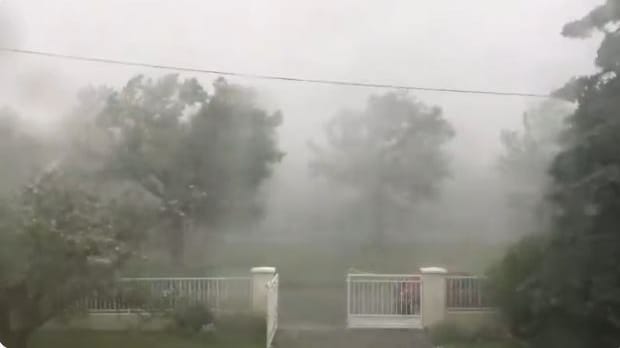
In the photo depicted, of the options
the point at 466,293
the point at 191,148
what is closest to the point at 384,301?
the point at 466,293

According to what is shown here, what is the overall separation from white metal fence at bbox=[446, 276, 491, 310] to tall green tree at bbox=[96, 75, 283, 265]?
0.81 metres

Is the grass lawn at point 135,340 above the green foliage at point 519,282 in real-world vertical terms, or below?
below

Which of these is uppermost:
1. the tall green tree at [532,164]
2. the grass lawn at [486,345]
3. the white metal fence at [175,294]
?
the tall green tree at [532,164]

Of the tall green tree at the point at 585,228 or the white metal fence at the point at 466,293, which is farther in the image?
the white metal fence at the point at 466,293

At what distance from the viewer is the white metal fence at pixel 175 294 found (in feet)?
9.52

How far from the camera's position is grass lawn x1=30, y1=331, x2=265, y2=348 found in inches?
114

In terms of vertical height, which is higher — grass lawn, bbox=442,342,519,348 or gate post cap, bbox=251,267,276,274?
gate post cap, bbox=251,267,276,274

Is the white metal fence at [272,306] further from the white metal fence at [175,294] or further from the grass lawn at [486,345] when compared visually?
the grass lawn at [486,345]

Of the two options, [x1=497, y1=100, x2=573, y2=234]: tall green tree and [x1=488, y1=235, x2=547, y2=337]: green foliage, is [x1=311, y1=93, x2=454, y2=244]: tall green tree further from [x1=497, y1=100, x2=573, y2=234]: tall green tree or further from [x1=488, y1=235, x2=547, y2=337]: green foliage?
[x1=488, y1=235, x2=547, y2=337]: green foliage

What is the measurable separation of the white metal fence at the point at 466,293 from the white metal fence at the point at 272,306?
2.18 ft

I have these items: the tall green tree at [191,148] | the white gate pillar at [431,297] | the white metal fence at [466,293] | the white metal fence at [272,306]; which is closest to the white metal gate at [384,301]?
the white gate pillar at [431,297]

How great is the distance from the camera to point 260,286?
289 centimetres

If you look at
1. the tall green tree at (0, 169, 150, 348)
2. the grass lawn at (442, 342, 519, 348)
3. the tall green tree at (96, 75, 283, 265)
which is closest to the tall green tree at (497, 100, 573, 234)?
the grass lawn at (442, 342, 519, 348)

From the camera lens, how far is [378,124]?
2.90 meters
